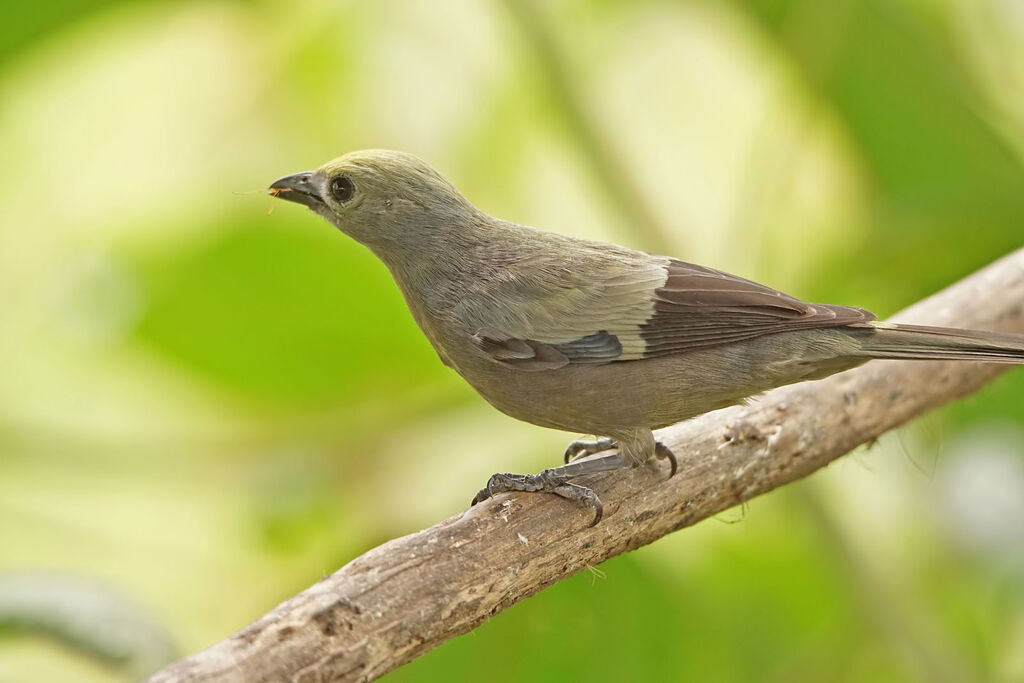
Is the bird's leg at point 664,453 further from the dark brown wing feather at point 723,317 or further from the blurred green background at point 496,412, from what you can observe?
the blurred green background at point 496,412

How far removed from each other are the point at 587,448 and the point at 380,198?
1.09m

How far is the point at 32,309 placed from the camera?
5168mm

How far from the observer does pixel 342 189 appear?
130 inches

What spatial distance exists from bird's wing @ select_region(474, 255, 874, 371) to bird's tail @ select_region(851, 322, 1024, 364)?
0.08m

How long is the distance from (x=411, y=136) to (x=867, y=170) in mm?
2403

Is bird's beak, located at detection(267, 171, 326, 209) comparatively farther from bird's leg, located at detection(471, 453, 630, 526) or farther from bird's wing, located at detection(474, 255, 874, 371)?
bird's leg, located at detection(471, 453, 630, 526)

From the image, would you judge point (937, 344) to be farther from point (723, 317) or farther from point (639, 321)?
point (639, 321)

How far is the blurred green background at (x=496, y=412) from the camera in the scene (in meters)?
4.23

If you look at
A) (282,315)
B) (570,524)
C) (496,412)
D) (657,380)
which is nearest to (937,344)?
(657,380)

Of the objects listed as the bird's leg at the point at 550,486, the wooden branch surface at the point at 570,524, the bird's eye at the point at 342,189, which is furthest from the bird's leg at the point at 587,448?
the bird's eye at the point at 342,189

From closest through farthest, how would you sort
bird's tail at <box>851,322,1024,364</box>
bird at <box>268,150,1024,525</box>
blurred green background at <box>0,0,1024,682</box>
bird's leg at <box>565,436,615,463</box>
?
1. bird's tail at <box>851,322,1024,364</box>
2. bird at <box>268,150,1024,525</box>
3. bird's leg at <box>565,436,615,463</box>
4. blurred green background at <box>0,0,1024,682</box>

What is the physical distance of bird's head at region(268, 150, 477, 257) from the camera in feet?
10.8

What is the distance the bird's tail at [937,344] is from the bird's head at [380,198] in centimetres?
127

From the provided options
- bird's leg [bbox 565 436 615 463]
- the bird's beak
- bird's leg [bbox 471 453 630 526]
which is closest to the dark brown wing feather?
bird's leg [bbox 471 453 630 526]
